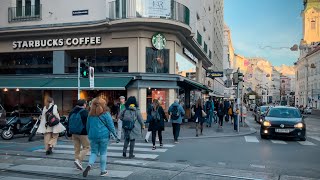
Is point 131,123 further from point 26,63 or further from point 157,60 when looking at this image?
point 26,63

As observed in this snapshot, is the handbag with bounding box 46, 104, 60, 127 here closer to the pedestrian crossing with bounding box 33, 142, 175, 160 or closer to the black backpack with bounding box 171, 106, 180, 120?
the pedestrian crossing with bounding box 33, 142, 175, 160

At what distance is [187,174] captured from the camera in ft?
26.3

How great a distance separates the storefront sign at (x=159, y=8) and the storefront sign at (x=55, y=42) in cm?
389

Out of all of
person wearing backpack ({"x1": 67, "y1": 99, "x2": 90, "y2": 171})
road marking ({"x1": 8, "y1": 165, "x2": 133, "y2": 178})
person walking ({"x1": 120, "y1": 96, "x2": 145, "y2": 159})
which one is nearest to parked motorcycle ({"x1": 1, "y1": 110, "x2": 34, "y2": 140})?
road marking ({"x1": 8, "y1": 165, "x2": 133, "y2": 178})

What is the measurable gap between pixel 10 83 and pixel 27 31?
3529 millimetres

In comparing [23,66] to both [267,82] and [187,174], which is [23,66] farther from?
[267,82]

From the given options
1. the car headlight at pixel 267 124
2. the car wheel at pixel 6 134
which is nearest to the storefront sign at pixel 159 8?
the car headlight at pixel 267 124

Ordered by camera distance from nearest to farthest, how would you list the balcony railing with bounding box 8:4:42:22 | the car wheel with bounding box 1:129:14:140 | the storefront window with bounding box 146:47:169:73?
the car wheel with bounding box 1:129:14:140, the storefront window with bounding box 146:47:169:73, the balcony railing with bounding box 8:4:42:22

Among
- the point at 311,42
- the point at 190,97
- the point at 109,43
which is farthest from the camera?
the point at 311,42

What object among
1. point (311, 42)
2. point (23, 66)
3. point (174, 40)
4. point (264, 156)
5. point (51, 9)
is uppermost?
point (311, 42)

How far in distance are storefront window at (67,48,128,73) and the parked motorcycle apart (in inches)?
322

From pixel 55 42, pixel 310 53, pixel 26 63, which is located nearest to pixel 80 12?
pixel 55 42

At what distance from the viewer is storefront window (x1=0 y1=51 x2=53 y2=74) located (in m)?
23.7

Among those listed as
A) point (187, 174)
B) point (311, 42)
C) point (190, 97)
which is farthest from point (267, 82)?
point (187, 174)
